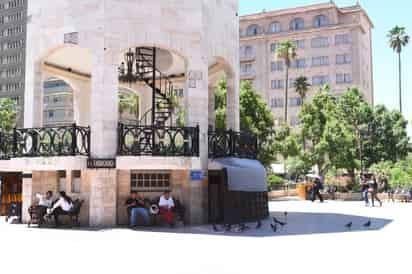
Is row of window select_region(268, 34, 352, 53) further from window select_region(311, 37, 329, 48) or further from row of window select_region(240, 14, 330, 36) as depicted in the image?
row of window select_region(240, 14, 330, 36)

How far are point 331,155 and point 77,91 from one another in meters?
23.7

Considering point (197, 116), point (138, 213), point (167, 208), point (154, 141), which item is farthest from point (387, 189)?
point (138, 213)

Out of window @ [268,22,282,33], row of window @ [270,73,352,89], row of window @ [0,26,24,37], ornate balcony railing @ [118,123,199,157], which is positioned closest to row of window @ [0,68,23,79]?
row of window @ [0,26,24,37]

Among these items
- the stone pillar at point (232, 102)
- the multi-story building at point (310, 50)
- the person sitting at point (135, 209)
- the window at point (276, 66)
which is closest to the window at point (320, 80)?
the multi-story building at point (310, 50)

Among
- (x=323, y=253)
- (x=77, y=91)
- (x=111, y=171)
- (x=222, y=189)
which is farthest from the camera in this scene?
(x=77, y=91)

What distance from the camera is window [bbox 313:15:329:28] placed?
89.2m

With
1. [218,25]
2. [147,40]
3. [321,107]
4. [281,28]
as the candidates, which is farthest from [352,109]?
[281,28]

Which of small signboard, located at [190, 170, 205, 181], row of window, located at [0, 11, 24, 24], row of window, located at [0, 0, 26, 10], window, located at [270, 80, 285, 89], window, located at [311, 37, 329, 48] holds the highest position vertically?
row of window, located at [0, 0, 26, 10]

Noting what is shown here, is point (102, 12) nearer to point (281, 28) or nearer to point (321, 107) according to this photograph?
point (321, 107)

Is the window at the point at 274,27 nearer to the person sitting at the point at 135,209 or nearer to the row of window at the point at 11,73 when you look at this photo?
the row of window at the point at 11,73

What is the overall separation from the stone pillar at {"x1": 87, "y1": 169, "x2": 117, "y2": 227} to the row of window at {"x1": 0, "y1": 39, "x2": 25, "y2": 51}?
104226 millimetres

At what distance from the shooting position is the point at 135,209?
1677 centimetres

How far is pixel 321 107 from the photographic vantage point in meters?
44.3

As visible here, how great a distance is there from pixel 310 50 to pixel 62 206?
256 ft
